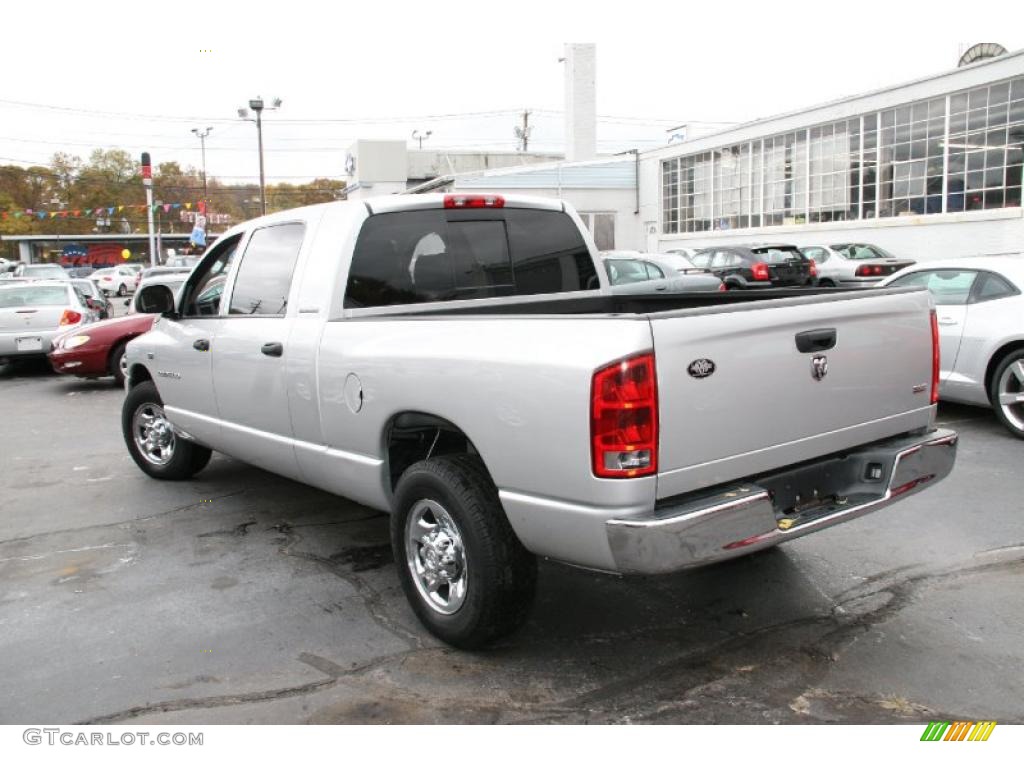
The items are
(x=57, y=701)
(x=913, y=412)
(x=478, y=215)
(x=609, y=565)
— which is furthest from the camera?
(x=478, y=215)

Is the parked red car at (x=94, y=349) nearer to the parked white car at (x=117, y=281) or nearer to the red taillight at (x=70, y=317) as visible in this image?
the red taillight at (x=70, y=317)

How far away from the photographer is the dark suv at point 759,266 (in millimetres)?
20875

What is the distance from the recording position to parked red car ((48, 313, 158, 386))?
11794 mm

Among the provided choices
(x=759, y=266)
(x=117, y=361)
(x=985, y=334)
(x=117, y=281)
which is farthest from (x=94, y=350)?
(x=117, y=281)

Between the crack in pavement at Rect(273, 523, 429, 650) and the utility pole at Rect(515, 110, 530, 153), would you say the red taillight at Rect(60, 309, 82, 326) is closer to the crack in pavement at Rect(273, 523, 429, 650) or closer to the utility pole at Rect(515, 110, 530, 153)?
the crack in pavement at Rect(273, 523, 429, 650)

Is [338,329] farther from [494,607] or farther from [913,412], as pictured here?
[913,412]

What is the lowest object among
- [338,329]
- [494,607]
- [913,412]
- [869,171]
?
[494,607]

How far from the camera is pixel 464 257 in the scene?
476cm

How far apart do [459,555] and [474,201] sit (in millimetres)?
2102

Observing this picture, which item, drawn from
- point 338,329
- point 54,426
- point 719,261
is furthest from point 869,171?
point 338,329

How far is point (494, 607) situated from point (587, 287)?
238cm

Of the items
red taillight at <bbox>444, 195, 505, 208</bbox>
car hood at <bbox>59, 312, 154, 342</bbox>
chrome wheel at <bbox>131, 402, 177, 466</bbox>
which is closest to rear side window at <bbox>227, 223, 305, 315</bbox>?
red taillight at <bbox>444, 195, 505, 208</bbox>

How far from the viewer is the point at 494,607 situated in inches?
137
